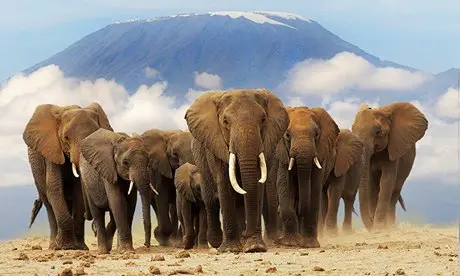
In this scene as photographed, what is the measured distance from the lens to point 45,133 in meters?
22.8

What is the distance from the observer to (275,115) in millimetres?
18219

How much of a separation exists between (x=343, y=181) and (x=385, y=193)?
9.53ft

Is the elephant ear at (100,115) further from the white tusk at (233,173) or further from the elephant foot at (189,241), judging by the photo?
the white tusk at (233,173)

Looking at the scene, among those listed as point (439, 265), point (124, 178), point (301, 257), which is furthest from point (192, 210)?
point (439, 265)

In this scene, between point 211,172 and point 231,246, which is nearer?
point 231,246

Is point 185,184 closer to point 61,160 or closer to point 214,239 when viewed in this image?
point 214,239

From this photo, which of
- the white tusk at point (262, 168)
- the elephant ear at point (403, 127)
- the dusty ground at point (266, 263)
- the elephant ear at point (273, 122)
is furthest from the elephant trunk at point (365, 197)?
the white tusk at point (262, 168)

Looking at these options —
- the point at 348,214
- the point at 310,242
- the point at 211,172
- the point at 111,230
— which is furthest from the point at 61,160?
the point at 348,214

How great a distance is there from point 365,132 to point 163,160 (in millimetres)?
5573

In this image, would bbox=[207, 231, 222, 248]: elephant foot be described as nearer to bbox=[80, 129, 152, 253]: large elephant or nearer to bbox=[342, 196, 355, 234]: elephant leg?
bbox=[80, 129, 152, 253]: large elephant

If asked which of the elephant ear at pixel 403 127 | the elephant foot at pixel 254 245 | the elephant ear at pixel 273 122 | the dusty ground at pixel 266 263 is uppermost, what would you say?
the elephant ear at pixel 403 127

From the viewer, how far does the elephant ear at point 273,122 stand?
59.0ft

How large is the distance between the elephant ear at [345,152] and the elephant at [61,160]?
211 inches

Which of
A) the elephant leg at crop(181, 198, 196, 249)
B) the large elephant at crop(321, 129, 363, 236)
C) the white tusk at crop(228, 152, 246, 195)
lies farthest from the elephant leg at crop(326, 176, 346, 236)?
the white tusk at crop(228, 152, 246, 195)
